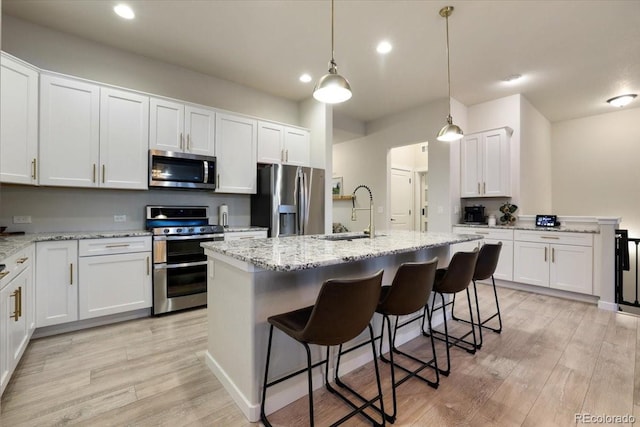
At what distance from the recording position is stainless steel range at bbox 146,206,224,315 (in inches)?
125

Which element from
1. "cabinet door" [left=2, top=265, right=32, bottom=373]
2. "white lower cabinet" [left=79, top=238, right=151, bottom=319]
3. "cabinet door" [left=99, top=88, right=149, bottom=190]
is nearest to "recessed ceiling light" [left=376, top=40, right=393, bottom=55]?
"cabinet door" [left=99, top=88, right=149, bottom=190]

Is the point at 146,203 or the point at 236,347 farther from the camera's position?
the point at 146,203

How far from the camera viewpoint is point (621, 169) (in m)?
5.41

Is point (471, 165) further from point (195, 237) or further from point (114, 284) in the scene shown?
point (114, 284)

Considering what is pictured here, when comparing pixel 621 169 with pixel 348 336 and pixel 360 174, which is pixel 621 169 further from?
pixel 348 336

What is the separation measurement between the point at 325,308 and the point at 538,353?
2.23 metres

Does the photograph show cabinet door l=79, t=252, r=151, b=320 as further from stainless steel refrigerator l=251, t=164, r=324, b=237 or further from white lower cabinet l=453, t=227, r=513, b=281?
white lower cabinet l=453, t=227, r=513, b=281

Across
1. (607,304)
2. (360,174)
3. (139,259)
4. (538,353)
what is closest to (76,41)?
(139,259)

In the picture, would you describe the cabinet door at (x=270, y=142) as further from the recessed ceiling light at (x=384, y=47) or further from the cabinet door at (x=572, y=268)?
the cabinet door at (x=572, y=268)

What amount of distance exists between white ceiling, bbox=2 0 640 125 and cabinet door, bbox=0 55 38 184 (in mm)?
743

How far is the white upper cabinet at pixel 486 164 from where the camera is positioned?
15.0 ft

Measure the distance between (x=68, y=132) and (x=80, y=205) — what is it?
2.60 feet

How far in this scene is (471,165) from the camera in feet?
16.2

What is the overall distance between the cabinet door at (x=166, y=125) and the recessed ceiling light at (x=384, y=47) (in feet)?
7.96
